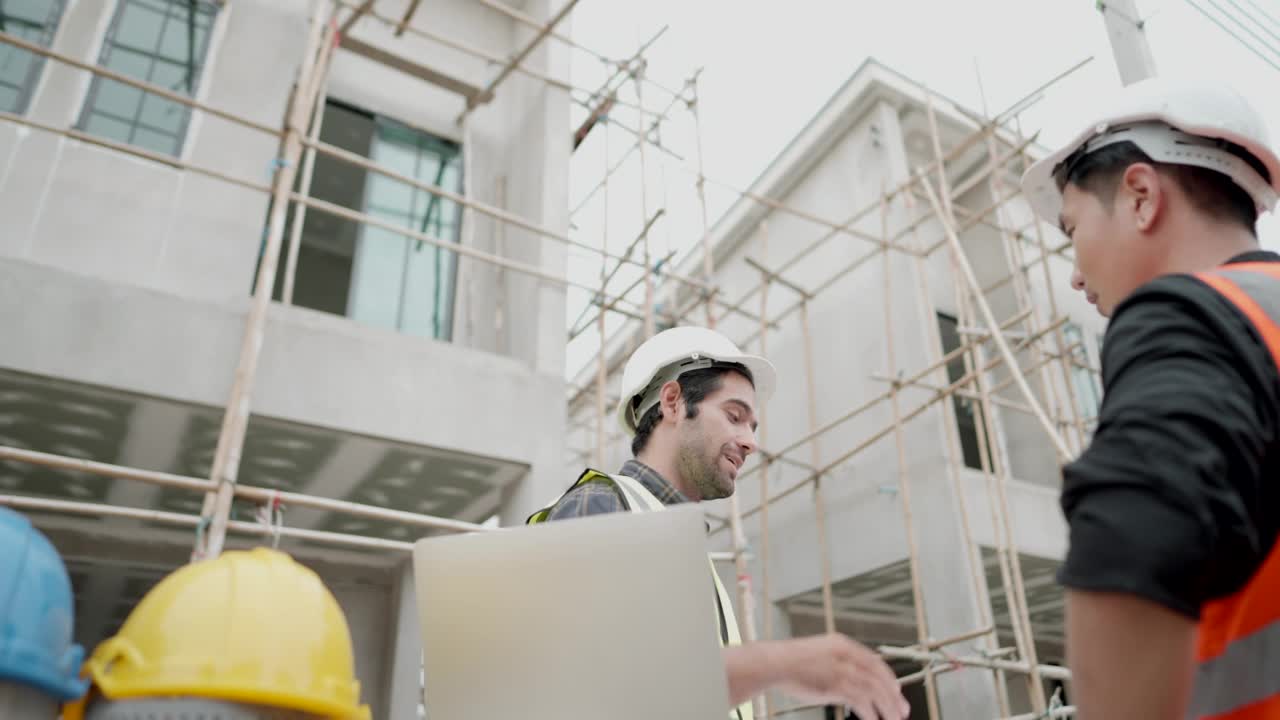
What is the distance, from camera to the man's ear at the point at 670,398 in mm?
2590

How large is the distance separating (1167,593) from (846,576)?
8483 millimetres

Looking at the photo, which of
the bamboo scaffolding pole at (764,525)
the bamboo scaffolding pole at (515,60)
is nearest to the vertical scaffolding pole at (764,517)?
the bamboo scaffolding pole at (764,525)

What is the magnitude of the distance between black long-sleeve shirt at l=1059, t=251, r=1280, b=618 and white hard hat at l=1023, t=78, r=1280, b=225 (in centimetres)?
36

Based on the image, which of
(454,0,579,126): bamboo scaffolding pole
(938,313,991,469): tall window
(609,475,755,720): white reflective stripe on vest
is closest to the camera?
(609,475,755,720): white reflective stripe on vest

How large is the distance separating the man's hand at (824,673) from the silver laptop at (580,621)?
11cm

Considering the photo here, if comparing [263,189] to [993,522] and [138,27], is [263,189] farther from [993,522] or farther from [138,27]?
[993,522]

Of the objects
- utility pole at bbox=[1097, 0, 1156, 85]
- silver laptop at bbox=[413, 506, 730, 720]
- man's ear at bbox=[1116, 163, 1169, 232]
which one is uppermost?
utility pole at bbox=[1097, 0, 1156, 85]

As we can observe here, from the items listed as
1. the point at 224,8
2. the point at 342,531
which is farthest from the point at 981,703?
the point at 224,8

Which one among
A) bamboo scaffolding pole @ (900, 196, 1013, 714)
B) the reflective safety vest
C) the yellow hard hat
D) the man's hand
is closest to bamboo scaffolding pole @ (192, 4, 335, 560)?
the yellow hard hat

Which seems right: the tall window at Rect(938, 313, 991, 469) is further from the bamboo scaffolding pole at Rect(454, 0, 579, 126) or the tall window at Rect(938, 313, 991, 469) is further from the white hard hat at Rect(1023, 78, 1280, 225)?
the white hard hat at Rect(1023, 78, 1280, 225)

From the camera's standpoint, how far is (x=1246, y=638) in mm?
839

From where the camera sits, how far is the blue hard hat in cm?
186

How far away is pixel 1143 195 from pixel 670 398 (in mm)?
1600

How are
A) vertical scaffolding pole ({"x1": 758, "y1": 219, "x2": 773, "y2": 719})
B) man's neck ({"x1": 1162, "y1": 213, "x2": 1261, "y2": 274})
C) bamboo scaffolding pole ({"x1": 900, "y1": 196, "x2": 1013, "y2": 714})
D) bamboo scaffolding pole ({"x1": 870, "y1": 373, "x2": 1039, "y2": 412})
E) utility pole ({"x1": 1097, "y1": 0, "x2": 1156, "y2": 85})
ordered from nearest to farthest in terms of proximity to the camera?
man's neck ({"x1": 1162, "y1": 213, "x2": 1261, "y2": 274}) → utility pole ({"x1": 1097, "y1": 0, "x2": 1156, "y2": 85}) → bamboo scaffolding pole ({"x1": 900, "y1": 196, "x2": 1013, "y2": 714}) → bamboo scaffolding pole ({"x1": 870, "y1": 373, "x2": 1039, "y2": 412}) → vertical scaffolding pole ({"x1": 758, "y1": 219, "x2": 773, "y2": 719})
